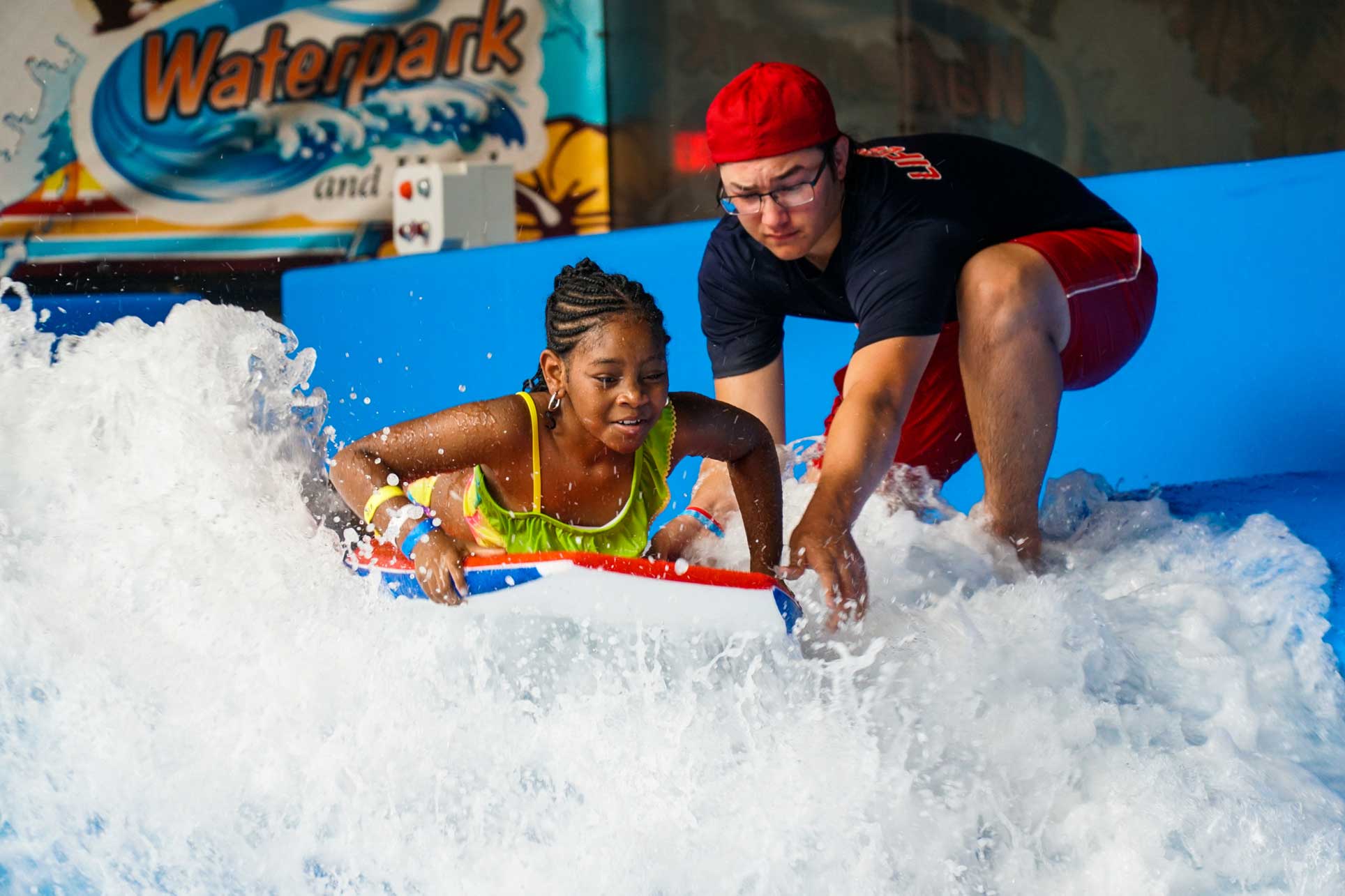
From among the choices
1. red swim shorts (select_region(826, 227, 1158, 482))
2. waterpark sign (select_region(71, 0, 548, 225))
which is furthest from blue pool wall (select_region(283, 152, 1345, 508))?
waterpark sign (select_region(71, 0, 548, 225))

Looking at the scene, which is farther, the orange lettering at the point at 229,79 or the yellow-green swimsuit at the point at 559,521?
the orange lettering at the point at 229,79

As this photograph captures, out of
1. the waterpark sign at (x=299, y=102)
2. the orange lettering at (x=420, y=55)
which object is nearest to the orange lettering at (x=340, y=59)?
the waterpark sign at (x=299, y=102)

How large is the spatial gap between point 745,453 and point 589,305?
0.99ft

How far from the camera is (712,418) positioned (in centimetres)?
178

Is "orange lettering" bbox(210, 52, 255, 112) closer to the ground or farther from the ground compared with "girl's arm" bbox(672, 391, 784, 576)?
closer to the ground

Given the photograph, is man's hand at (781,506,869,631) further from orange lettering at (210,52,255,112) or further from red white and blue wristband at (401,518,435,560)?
orange lettering at (210,52,255,112)

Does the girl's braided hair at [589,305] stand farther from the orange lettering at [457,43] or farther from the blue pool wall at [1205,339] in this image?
the orange lettering at [457,43]

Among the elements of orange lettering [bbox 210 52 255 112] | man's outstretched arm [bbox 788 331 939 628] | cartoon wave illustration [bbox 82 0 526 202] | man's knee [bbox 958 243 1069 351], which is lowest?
cartoon wave illustration [bbox 82 0 526 202]

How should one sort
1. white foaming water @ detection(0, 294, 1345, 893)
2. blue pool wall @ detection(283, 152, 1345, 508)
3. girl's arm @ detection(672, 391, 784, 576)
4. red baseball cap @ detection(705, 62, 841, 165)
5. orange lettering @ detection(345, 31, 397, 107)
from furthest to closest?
orange lettering @ detection(345, 31, 397, 107) → blue pool wall @ detection(283, 152, 1345, 508) → girl's arm @ detection(672, 391, 784, 576) → red baseball cap @ detection(705, 62, 841, 165) → white foaming water @ detection(0, 294, 1345, 893)

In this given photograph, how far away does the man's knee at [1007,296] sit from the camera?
1735 mm

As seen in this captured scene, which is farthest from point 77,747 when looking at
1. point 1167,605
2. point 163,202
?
point 163,202

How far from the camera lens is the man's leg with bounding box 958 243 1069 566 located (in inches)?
68.6

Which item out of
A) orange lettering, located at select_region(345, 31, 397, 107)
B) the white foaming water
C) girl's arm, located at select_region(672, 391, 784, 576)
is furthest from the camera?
orange lettering, located at select_region(345, 31, 397, 107)

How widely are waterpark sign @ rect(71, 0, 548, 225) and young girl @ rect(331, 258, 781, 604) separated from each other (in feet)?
10.5
